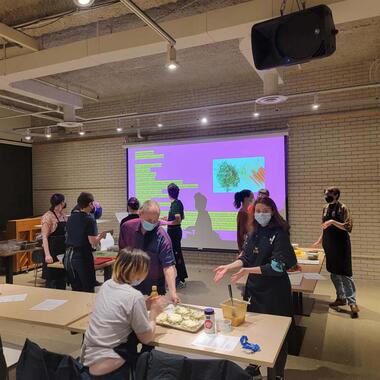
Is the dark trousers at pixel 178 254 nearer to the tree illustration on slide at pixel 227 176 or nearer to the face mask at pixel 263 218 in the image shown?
the tree illustration on slide at pixel 227 176

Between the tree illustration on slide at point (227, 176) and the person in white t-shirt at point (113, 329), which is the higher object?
the tree illustration on slide at point (227, 176)

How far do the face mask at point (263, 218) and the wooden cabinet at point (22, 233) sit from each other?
6.14 meters

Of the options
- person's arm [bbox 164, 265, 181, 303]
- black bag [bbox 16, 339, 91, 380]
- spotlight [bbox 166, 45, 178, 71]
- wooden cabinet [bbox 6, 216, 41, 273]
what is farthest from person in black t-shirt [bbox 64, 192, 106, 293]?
wooden cabinet [bbox 6, 216, 41, 273]

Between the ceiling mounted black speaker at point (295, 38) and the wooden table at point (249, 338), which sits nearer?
the wooden table at point (249, 338)

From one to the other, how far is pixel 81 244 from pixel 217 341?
7.58 ft

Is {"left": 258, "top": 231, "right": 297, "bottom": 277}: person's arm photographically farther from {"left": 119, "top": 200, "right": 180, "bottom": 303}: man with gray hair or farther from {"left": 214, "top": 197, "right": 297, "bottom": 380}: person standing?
{"left": 119, "top": 200, "right": 180, "bottom": 303}: man with gray hair

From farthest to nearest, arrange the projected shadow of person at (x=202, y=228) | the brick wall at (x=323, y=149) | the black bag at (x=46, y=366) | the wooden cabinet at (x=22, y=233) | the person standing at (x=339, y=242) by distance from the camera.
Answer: the wooden cabinet at (x=22, y=233)
the projected shadow of person at (x=202, y=228)
the brick wall at (x=323, y=149)
the person standing at (x=339, y=242)
the black bag at (x=46, y=366)

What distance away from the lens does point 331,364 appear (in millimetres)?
3270

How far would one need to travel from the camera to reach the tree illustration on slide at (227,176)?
268 inches

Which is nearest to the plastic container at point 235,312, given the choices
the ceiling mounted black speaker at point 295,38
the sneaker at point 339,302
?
the ceiling mounted black speaker at point 295,38

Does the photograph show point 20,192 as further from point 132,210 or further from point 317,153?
point 317,153

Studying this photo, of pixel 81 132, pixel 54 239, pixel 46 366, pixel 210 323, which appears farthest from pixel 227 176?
pixel 46 366

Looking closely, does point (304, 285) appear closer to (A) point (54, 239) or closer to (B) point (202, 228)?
(A) point (54, 239)

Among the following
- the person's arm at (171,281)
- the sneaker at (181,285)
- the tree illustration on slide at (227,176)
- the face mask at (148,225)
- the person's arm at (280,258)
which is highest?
the tree illustration on slide at (227,176)
